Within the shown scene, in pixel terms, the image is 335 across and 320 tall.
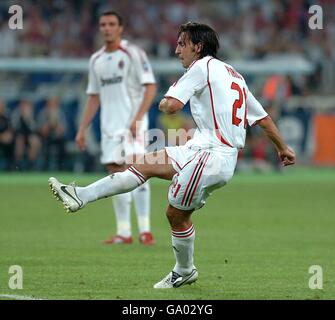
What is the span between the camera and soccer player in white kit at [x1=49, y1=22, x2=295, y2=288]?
8.43 metres

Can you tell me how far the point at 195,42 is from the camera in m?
8.55

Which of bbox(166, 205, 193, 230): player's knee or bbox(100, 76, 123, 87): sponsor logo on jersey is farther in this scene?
bbox(100, 76, 123, 87): sponsor logo on jersey

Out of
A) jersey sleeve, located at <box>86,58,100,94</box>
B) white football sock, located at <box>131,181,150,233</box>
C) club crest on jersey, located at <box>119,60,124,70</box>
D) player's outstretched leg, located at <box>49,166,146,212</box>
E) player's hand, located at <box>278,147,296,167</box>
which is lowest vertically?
white football sock, located at <box>131,181,150,233</box>

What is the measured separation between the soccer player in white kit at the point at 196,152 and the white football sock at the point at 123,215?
3.74 meters

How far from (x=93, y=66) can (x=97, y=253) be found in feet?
9.15

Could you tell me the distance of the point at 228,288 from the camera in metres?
8.65

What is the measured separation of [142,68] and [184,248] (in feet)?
14.5

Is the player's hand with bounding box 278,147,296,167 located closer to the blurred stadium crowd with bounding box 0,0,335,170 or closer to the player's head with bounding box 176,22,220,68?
the player's head with bounding box 176,22,220,68

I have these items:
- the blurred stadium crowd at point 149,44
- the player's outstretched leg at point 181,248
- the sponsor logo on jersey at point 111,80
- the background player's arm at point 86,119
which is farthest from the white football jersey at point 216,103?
the blurred stadium crowd at point 149,44

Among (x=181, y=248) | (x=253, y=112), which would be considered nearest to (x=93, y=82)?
(x=253, y=112)

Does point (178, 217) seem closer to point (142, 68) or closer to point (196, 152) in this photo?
point (196, 152)

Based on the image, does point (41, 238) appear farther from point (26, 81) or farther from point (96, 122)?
point (26, 81)

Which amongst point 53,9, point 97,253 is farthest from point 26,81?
point 97,253

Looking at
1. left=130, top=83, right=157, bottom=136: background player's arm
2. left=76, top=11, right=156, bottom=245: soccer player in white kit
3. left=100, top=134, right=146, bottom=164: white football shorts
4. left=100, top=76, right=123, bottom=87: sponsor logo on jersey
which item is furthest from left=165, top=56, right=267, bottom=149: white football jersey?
left=100, top=76, right=123, bottom=87: sponsor logo on jersey
